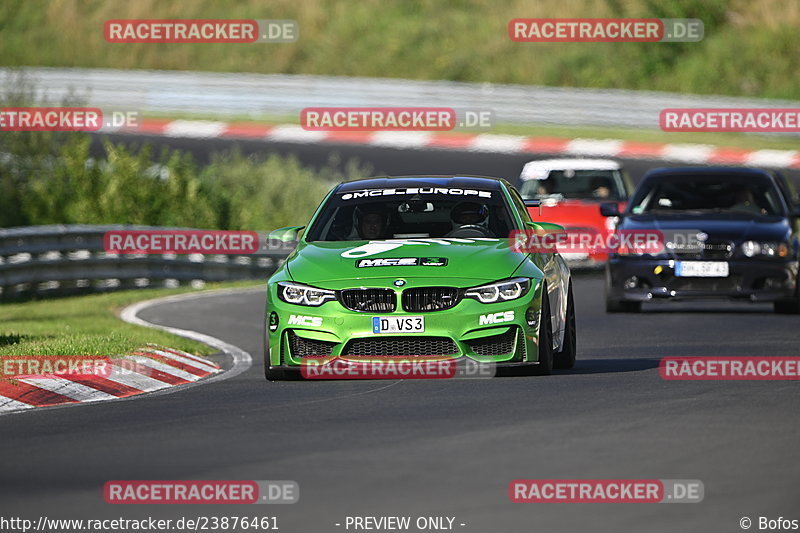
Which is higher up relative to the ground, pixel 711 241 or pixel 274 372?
pixel 711 241

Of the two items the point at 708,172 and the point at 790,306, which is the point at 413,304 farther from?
the point at 708,172

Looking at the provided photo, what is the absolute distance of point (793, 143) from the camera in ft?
134

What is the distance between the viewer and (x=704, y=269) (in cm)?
1806

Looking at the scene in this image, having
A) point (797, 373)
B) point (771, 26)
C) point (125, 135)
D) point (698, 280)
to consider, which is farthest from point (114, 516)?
point (771, 26)

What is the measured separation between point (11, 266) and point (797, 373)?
12.5m

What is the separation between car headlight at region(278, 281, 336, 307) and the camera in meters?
11.8

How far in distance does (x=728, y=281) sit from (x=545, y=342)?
6488 mm

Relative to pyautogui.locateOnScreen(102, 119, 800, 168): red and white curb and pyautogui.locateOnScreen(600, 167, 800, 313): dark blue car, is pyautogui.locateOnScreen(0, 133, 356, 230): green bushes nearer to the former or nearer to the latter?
pyautogui.locateOnScreen(102, 119, 800, 168): red and white curb
